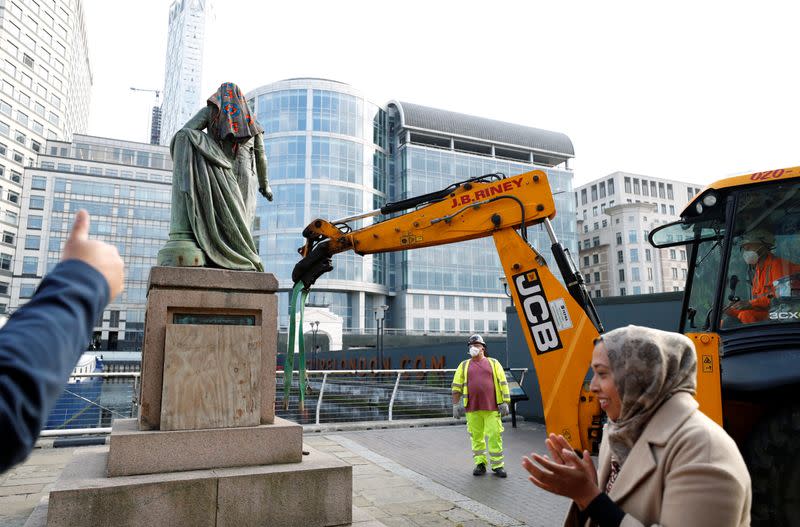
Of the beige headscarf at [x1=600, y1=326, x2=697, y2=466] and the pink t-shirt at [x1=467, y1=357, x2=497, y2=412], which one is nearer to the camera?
the beige headscarf at [x1=600, y1=326, x2=697, y2=466]

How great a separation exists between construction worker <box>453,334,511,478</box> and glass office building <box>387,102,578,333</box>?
53.3 m

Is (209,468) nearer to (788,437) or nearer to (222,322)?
(222,322)

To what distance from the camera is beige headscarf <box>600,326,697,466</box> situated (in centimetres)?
182

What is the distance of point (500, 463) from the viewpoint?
7531 mm

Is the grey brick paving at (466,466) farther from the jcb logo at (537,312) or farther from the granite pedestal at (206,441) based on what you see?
the granite pedestal at (206,441)

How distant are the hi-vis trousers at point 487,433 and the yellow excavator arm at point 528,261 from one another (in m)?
2.03

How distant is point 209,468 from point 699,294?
503 centimetres

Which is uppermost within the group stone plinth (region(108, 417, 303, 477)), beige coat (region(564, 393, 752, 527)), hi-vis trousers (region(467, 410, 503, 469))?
beige coat (region(564, 393, 752, 527))

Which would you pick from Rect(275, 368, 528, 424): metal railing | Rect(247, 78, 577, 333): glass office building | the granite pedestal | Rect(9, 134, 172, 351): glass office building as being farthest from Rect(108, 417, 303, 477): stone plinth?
Rect(9, 134, 172, 351): glass office building

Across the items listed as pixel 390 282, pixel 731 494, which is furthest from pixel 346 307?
pixel 731 494

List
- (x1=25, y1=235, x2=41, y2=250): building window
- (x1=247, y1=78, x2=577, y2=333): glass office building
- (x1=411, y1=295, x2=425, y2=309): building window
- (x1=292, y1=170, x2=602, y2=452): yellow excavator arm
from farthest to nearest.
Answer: (x1=25, y1=235, x2=41, y2=250): building window
(x1=411, y1=295, x2=425, y2=309): building window
(x1=247, y1=78, x2=577, y2=333): glass office building
(x1=292, y1=170, x2=602, y2=452): yellow excavator arm

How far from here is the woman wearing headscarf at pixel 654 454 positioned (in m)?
1.59

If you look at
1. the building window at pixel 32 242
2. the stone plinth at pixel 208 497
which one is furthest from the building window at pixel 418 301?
the stone plinth at pixel 208 497

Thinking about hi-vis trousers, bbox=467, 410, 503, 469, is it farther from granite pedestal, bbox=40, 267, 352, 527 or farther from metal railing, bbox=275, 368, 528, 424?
metal railing, bbox=275, 368, 528, 424
